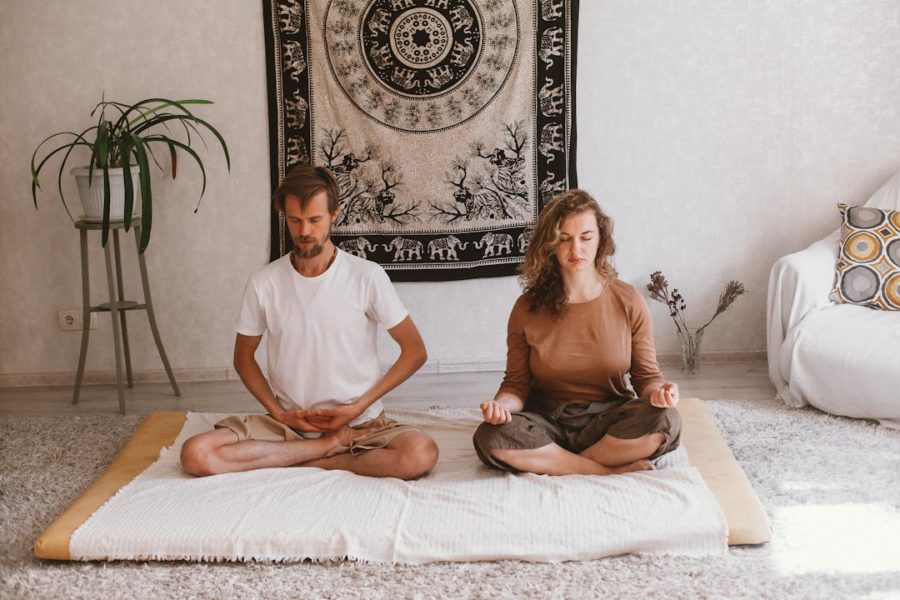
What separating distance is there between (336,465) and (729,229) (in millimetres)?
2228

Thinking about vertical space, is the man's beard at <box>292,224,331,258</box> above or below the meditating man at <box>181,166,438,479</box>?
above

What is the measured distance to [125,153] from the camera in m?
3.62

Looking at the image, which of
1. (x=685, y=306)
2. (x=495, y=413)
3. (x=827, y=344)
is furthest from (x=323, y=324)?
(x=685, y=306)

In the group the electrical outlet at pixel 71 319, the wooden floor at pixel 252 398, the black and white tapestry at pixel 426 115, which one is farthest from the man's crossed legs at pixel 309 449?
the electrical outlet at pixel 71 319

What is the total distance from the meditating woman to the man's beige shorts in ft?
0.86

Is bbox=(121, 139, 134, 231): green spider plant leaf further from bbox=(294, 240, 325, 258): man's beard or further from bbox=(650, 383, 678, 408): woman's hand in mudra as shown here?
bbox=(650, 383, 678, 408): woman's hand in mudra

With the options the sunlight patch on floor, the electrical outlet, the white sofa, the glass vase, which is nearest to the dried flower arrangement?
the glass vase

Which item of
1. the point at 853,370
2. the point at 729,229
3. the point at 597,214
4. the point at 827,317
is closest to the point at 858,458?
the point at 853,370

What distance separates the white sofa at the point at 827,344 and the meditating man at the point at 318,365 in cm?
146

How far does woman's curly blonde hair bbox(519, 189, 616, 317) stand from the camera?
264cm

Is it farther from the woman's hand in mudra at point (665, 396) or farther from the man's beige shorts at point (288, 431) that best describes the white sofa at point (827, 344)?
the man's beige shorts at point (288, 431)

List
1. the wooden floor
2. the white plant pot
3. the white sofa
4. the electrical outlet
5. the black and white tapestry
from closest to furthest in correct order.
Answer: the white sofa
the white plant pot
the wooden floor
the black and white tapestry
the electrical outlet

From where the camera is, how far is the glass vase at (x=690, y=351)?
4.01 metres

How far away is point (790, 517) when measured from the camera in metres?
2.49
